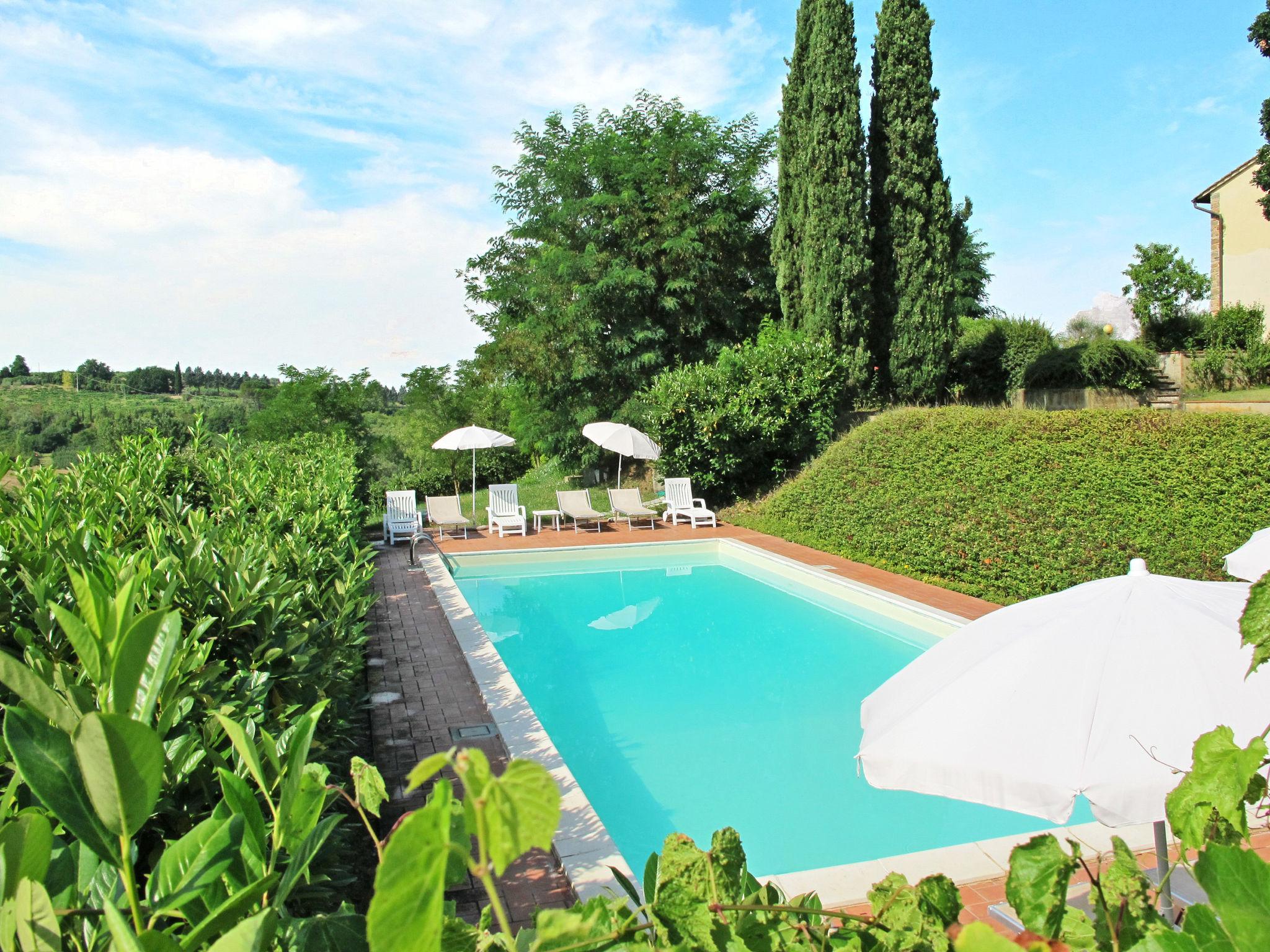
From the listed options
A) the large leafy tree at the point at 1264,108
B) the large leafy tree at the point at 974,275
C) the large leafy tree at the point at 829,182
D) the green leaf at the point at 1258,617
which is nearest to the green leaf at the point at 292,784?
the green leaf at the point at 1258,617

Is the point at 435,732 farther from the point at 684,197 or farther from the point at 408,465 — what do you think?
the point at 408,465

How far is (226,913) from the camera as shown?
0.68m

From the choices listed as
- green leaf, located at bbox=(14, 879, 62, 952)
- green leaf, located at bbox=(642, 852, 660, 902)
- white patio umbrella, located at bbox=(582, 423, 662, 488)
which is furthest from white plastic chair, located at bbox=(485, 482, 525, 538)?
green leaf, located at bbox=(14, 879, 62, 952)

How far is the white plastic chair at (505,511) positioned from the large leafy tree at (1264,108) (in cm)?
1744

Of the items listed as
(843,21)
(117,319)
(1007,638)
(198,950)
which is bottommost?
(1007,638)

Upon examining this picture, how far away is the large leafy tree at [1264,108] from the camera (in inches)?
640

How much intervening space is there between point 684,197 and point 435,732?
1858cm

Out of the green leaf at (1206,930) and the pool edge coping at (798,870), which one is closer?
the green leaf at (1206,930)

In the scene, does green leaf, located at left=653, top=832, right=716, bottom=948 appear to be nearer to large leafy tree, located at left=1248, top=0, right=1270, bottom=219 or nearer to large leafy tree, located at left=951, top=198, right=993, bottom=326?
large leafy tree, located at left=1248, top=0, right=1270, bottom=219

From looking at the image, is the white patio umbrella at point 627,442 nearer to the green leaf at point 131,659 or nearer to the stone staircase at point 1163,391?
the stone staircase at point 1163,391

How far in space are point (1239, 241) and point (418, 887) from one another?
1245 inches

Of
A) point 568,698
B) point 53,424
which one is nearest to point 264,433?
point 53,424

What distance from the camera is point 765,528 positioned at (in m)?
17.2

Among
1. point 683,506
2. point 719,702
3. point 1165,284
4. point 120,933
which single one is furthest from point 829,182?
point 120,933
